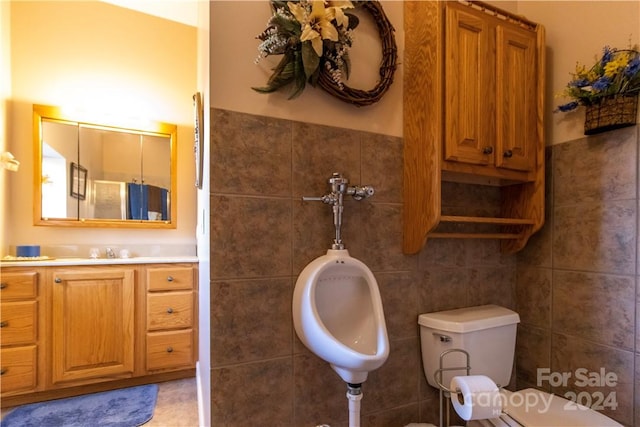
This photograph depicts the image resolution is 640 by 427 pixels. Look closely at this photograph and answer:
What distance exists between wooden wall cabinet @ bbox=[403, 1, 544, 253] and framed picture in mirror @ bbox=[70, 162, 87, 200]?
236 cm

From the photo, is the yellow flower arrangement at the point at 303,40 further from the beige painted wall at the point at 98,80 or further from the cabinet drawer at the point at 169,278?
the beige painted wall at the point at 98,80

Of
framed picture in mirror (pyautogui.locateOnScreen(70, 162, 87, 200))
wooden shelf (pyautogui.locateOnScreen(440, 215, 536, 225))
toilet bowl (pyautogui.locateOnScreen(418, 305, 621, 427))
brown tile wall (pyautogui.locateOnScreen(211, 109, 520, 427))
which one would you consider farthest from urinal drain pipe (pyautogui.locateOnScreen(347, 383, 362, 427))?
framed picture in mirror (pyautogui.locateOnScreen(70, 162, 87, 200))

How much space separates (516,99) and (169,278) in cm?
234

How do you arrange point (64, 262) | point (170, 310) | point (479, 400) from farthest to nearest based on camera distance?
point (170, 310)
point (64, 262)
point (479, 400)

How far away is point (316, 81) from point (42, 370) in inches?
92.7

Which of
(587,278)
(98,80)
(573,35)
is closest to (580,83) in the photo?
(573,35)

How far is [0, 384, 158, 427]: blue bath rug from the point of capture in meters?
1.72

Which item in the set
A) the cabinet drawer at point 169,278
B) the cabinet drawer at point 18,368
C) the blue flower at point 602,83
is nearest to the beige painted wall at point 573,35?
the blue flower at point 602,83

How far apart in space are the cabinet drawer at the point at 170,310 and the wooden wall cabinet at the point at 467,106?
1685 mm

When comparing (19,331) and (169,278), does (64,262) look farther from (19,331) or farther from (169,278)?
(169,278)

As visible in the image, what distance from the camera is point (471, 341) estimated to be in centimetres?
135

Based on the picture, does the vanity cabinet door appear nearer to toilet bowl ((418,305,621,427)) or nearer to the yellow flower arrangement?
the yellow flower arrangement

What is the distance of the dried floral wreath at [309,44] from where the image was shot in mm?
1088

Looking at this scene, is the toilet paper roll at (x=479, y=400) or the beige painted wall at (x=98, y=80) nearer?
the toilet paper roll at (x=479, y=400)
